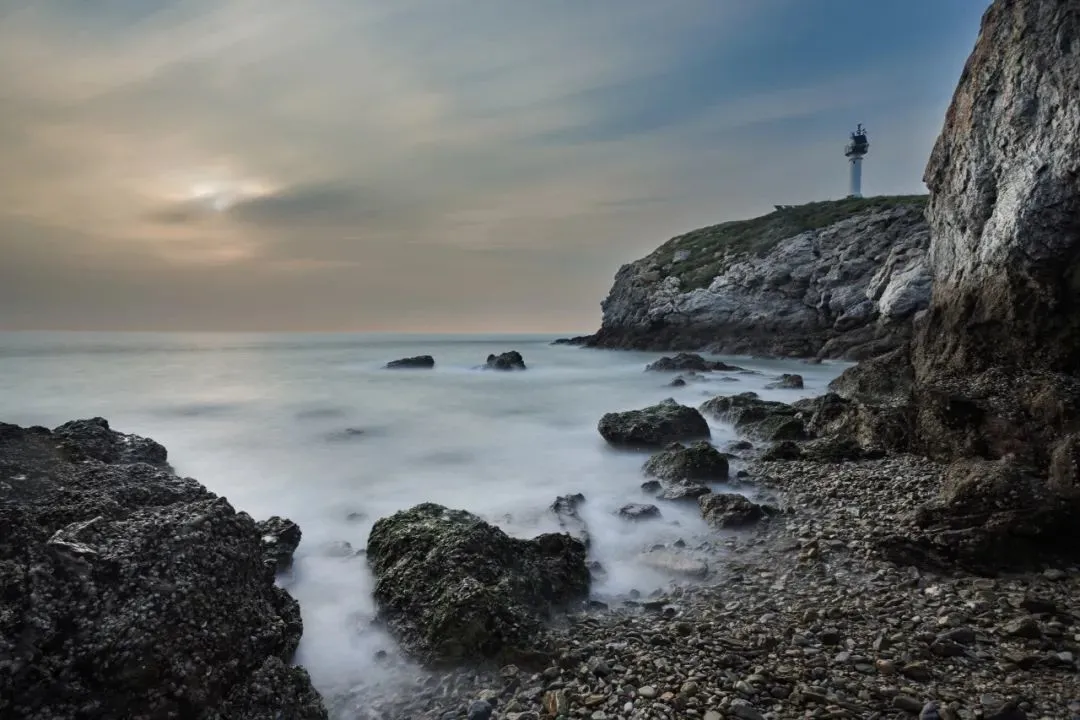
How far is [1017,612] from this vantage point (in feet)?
15.0

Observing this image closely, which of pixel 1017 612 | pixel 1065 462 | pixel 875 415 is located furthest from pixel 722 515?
pixel 875 415

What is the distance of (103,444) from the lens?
24.8 ft

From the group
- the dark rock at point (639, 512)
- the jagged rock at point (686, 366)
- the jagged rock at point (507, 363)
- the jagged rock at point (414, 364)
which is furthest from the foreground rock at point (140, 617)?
the jagged rock at point (414, 364)

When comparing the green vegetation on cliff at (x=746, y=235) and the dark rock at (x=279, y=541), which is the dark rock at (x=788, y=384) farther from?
the green vegetation on cliff at (x=746, y=235)

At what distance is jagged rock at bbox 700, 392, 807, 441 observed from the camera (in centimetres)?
1147

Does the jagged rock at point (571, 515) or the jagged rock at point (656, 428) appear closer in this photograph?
the jagged rock at point (571, 515)

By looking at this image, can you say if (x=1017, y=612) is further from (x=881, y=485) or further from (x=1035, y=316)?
(x=1035, y=316)

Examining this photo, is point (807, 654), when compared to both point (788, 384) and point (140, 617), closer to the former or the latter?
point (140, 617)

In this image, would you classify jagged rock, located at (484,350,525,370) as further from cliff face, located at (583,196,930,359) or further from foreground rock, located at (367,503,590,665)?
foreground rock, located at (367,503,590,665)

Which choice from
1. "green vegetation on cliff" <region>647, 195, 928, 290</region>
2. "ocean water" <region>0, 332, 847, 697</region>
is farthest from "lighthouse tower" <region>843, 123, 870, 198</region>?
"ocean water" <region>0, 332, 847, 697</region>

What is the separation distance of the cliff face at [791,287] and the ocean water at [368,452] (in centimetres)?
895

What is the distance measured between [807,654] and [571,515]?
14.0 feet

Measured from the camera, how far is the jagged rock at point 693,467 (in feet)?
29.8

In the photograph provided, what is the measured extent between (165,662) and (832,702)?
4.05 metres
